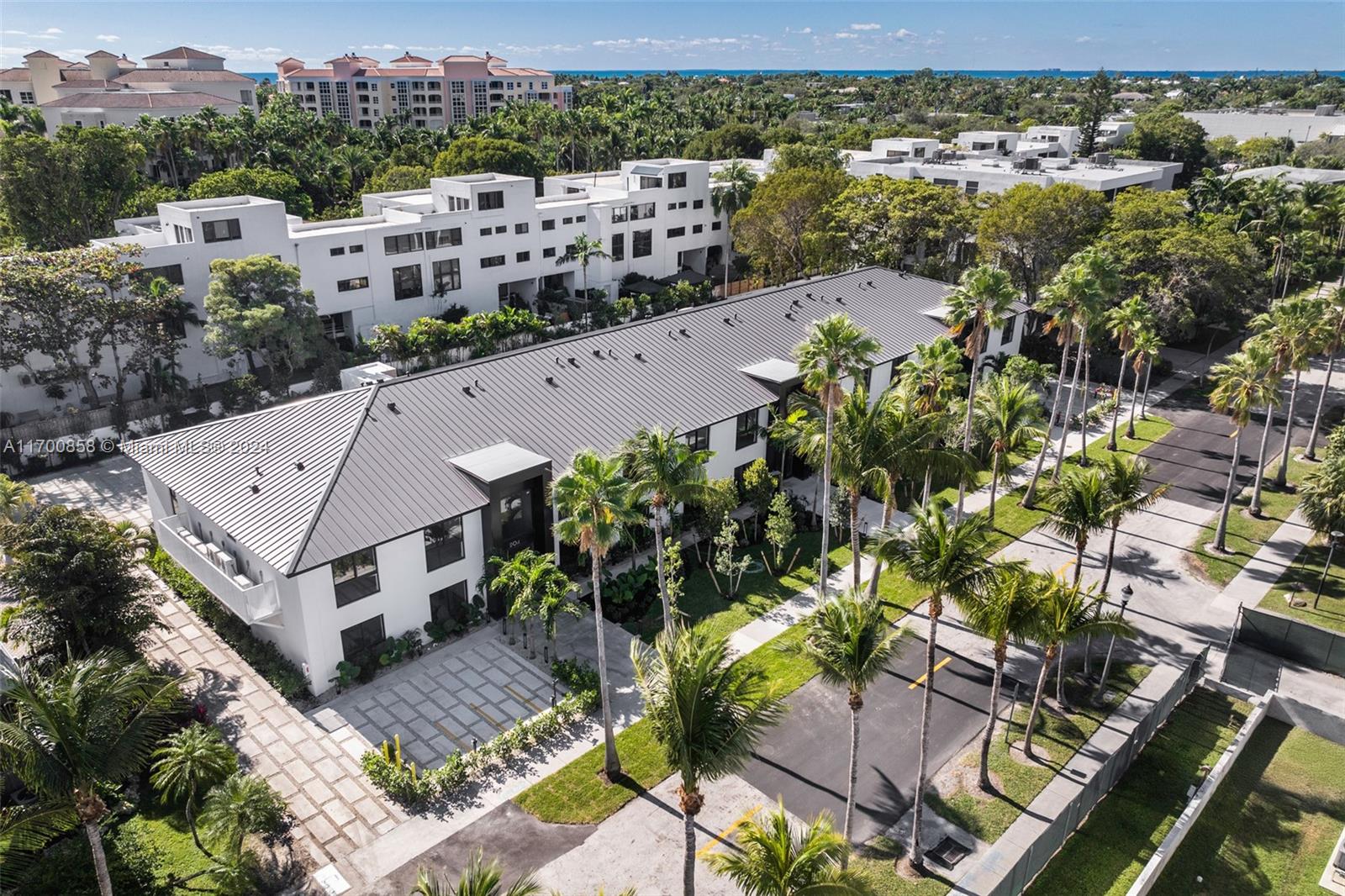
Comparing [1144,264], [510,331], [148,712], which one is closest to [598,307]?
[510,331]

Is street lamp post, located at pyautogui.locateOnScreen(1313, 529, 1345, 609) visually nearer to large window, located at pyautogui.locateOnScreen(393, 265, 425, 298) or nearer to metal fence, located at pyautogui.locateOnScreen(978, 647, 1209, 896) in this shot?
metal fence, located at pyautogui.locateOnScreen(978, 647, 1209, 896)

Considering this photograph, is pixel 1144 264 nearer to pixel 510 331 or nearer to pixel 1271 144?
pixel 510 331

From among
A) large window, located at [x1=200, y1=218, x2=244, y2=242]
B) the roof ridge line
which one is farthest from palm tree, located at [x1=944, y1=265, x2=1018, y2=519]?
large window, located at [x1=200, y1=218, x2=244, y2=242]

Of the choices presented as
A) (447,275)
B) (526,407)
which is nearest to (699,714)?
(526,407)

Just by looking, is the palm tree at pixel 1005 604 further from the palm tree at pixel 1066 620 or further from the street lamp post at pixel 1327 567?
the street lamp post at pixel 1327 567

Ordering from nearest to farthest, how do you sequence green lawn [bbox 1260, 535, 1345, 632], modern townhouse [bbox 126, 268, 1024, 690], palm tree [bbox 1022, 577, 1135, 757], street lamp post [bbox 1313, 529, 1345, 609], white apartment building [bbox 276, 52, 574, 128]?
palm tree [bbox 1022, 577, 1135, 757], modern townhouse [bbox 126, 268, 1024, 690], green lawn [bbox 1260, 535, 1345, 632], street lamp post [bbox 1313, 529, 1345, 609], white apartment building [bbox 276, 52, 574, 128]
